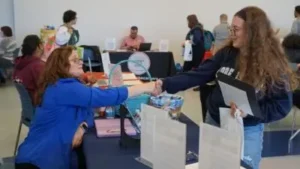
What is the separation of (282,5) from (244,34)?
7.63m

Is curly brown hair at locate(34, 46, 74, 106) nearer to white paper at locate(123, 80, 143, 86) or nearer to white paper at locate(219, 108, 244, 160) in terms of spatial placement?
white paper at locate(123, 80, 143, 86)

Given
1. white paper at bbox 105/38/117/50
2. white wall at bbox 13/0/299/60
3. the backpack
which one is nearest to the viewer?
white paper at bbox 105/38/117/50

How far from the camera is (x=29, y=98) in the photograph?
3.24 metres

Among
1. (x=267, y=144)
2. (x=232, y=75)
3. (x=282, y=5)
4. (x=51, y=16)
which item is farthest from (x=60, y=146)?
(x=282, y=5)

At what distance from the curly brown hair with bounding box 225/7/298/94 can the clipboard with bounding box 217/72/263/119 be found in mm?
101

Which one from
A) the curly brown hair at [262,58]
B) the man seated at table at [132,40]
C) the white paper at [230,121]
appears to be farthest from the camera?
the man seated at table at [132,40]

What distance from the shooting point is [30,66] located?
353cm

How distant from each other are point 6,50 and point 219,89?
6.13m

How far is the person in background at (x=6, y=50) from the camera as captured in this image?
730 cm

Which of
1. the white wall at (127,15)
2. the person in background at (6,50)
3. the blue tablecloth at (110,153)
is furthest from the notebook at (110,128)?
the white wall at (127,15)

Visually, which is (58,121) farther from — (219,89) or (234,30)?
(234,30)

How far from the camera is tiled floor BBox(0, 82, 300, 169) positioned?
3552 millimetres

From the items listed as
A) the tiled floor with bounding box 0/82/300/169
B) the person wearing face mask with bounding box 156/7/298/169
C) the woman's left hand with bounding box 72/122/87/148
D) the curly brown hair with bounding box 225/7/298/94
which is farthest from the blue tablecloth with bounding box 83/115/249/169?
the tiled floor with bounding box 0/82/300/169

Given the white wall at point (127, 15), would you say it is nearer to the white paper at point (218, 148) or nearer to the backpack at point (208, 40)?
the backpack at point (208, 40)
